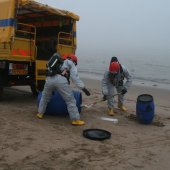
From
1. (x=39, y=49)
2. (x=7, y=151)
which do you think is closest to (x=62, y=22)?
(x=39, y=49)

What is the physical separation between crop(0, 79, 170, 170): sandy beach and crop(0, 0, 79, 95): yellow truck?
3.43 ft

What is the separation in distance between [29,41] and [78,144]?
4.19 m

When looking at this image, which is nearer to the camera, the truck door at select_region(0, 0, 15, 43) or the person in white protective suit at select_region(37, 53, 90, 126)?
the person in white protective suit at select_region(37, 53, 90, 126)

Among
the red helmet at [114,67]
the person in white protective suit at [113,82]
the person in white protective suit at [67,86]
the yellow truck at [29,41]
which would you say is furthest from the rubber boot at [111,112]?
the yellow truck at [29,41]

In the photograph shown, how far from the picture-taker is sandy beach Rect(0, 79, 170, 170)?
5156 mm

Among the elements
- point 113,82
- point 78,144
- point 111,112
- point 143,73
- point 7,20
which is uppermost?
point 7,20

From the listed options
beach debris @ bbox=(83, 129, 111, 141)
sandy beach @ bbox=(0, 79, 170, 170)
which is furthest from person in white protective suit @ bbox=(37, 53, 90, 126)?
beach debris @ bbox=(83, 129, 111, 141)

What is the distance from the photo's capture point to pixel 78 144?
6.07 meters

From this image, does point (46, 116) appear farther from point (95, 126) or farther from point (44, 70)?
point (44, 70)

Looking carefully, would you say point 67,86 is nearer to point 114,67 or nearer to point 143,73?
point 114,67

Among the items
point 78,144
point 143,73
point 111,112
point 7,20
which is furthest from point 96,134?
point 143,73

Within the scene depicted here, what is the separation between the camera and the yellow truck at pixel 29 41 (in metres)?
8.89

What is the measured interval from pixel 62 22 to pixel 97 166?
6233 mm

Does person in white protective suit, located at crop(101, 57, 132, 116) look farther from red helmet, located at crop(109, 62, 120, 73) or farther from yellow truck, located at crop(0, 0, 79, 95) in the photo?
yellow truck, located at crop(0, 0, 79, 95)
